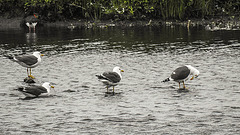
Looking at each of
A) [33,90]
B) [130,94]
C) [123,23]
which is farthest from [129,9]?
[33,90]

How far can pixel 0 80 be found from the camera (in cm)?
2134

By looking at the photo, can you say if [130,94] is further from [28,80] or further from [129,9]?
[129,9]

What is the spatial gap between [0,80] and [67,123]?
880 centimetres

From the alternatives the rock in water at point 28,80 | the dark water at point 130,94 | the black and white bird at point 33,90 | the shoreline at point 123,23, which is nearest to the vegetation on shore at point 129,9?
the shoreline at point 123,23

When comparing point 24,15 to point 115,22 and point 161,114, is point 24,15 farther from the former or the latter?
point 161,114

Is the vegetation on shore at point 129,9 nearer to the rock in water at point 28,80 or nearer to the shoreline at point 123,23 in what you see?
the shoreline at point 123,23

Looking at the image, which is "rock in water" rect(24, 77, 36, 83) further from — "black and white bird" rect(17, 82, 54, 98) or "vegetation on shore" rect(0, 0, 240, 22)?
"vegetation on shore" rect(0, 0, 240, 22)

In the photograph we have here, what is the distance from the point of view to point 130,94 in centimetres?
1795

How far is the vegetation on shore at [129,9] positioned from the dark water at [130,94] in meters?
21.3

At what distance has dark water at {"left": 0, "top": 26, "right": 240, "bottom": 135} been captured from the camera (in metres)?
13.5

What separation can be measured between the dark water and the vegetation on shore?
21.3m

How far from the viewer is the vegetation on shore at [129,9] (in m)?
54.8

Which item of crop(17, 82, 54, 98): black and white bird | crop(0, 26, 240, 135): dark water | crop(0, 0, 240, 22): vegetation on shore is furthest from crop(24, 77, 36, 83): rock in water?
crop(0, 0, 240, 22): vegetation on shore

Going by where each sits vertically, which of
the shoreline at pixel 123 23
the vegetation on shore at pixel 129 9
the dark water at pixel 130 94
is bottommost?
the dark water at pixel 130 94
